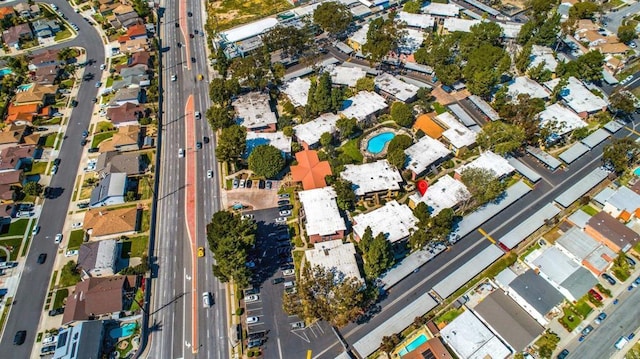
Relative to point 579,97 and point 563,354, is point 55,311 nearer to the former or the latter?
point 563,354

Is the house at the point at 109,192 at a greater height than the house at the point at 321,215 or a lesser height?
greater

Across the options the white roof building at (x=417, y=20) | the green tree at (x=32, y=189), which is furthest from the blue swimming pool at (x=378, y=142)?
the green tree at (x=32, y=189)

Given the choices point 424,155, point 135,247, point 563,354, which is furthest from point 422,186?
point 135,247

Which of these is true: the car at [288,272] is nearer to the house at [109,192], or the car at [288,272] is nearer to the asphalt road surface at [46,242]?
the house at [109,192]

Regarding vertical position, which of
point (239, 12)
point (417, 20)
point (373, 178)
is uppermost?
point (239, 12)

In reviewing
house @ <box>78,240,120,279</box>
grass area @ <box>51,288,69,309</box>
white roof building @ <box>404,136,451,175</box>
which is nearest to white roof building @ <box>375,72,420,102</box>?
white roof building @ <box>404,136,451,175</box>

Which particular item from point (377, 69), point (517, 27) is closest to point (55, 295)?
point (377, 69)
